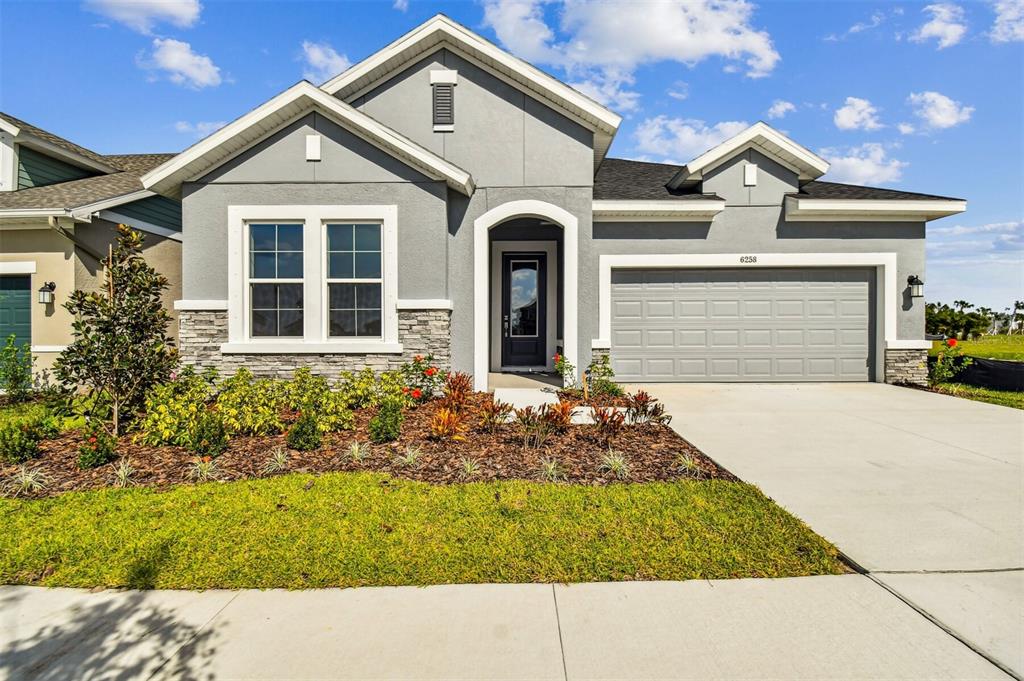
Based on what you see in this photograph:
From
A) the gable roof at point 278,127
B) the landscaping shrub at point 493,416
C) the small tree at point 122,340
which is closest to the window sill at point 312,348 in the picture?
the small tree at point 122,340

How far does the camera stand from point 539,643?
2.61m

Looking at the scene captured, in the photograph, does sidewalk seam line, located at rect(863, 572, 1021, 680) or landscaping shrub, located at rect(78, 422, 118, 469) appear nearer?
sidewalk seam line, located at rect(863, 572, 1021, 680)

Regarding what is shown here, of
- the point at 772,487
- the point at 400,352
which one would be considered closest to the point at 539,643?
the point at 772,487

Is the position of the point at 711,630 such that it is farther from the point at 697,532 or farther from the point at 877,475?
the point at 877,475

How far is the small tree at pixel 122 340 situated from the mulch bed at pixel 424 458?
655mm

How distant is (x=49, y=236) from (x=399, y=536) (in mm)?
10930

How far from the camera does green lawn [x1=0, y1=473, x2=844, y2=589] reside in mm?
3242

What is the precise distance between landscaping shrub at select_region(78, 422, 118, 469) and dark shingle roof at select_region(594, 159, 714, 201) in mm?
8883

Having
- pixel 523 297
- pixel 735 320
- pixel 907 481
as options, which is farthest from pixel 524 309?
pixel 907 481

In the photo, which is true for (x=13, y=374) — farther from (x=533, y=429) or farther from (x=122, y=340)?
(x=533, y=429)

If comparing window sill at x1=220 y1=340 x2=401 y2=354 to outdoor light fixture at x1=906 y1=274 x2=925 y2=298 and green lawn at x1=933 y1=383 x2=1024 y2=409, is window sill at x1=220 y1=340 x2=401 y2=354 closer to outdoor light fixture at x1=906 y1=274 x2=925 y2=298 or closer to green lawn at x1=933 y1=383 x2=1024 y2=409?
outdoor light fixture at x1=906 y1=274 x2=925 y2=298

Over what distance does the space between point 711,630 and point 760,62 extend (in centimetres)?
1195

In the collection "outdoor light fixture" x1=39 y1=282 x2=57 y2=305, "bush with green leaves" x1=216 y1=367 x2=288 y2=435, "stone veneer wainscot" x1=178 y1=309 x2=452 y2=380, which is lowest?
"bush with green leaves" x1=216 y1=367 x2=288 y2=435

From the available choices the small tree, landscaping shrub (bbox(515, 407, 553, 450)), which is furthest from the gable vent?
landscaping shrub (bbox(515, 407, 553, 450))
